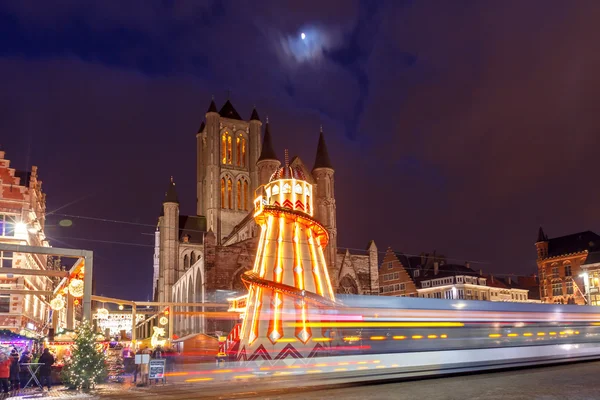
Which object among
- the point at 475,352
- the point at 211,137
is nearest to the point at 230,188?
the point at 211,137

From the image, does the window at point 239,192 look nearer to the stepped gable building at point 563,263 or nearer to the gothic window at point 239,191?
the gothic window at point 239,191

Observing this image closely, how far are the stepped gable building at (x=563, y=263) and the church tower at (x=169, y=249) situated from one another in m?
51.8

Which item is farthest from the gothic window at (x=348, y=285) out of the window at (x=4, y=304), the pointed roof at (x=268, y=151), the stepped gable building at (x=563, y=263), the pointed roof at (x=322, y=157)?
the window at (x=4, y=304)

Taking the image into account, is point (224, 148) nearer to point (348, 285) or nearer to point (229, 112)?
point (229, 112)

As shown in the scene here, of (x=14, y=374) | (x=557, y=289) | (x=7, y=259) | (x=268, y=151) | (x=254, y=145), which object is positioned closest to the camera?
(x=14, y=374)

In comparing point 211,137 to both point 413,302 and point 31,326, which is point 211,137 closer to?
point 31,326

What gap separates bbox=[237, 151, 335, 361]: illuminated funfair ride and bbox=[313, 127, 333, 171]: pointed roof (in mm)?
36039

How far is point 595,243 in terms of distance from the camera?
72.6 meters

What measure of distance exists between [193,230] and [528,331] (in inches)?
2375

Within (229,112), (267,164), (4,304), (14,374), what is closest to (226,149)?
(229,112)

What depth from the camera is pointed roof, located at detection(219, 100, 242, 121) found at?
3310 inches

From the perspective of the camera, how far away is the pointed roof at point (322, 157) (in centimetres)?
6500

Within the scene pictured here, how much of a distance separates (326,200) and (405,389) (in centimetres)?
4889

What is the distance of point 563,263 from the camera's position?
7638cm
